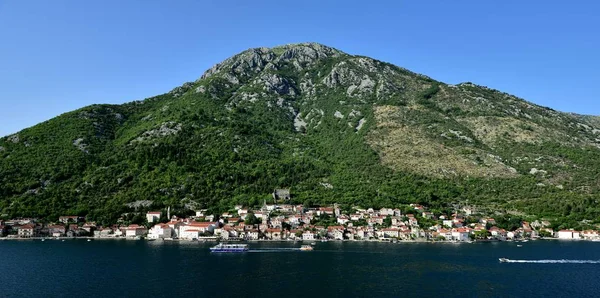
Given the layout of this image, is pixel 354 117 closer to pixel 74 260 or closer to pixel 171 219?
pixel 171 219

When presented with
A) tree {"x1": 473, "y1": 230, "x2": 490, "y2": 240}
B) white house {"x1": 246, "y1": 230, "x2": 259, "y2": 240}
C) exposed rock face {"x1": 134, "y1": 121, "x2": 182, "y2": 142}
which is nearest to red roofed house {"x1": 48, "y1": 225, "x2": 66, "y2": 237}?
white house {"x1": 246, "y1": 230, "x2": 259, "y2": 240}

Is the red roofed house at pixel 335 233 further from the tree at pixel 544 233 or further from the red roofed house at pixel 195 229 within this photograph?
the tree at pixel 544 233

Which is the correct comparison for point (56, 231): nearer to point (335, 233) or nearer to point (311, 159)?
point (335, 233)

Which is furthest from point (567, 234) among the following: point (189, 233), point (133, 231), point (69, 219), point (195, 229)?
point (69, 219)

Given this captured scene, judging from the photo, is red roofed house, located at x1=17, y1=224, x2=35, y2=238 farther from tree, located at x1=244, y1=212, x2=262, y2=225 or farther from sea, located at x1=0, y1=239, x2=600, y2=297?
tree, located at x1=244, y1=212, x2=262, y2=225

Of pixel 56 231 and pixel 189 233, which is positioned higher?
pixel 56 231

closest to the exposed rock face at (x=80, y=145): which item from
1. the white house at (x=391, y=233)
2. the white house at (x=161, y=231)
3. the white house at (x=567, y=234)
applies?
the white house at (x=161, y=231)
